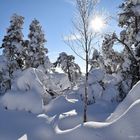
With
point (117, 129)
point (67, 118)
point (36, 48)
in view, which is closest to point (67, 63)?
point (36, 48)

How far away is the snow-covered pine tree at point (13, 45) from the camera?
32656 mm

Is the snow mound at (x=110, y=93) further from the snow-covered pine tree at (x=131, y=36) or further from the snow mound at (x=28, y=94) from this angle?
the snow mound at (x=28, y=94)

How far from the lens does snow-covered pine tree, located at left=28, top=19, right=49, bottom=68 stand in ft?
115

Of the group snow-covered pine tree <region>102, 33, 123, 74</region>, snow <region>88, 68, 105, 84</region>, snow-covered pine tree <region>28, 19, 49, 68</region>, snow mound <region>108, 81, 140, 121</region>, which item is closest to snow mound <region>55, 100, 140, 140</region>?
snow mound <region>108, 81, 140, 121</region>

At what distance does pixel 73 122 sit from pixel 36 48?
1930cm

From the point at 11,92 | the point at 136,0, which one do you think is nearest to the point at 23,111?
the point at 11,92

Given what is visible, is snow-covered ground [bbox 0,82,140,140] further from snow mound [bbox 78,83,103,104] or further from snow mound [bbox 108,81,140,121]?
snow mound [bbox 78,83,103,104]

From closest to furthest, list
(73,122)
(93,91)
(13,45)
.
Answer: (73,122) < (93,91) < (13,45)

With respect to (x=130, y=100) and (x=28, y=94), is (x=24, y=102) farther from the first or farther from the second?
(x=130, y=100)

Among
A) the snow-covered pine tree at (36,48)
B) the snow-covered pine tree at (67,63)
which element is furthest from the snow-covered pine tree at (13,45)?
the snow-covered pine tree at (67,63)

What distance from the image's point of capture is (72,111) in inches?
789

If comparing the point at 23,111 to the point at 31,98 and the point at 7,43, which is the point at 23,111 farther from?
the point at 7,43

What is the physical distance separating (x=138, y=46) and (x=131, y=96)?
24.5 ft

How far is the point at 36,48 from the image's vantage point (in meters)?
35.3
